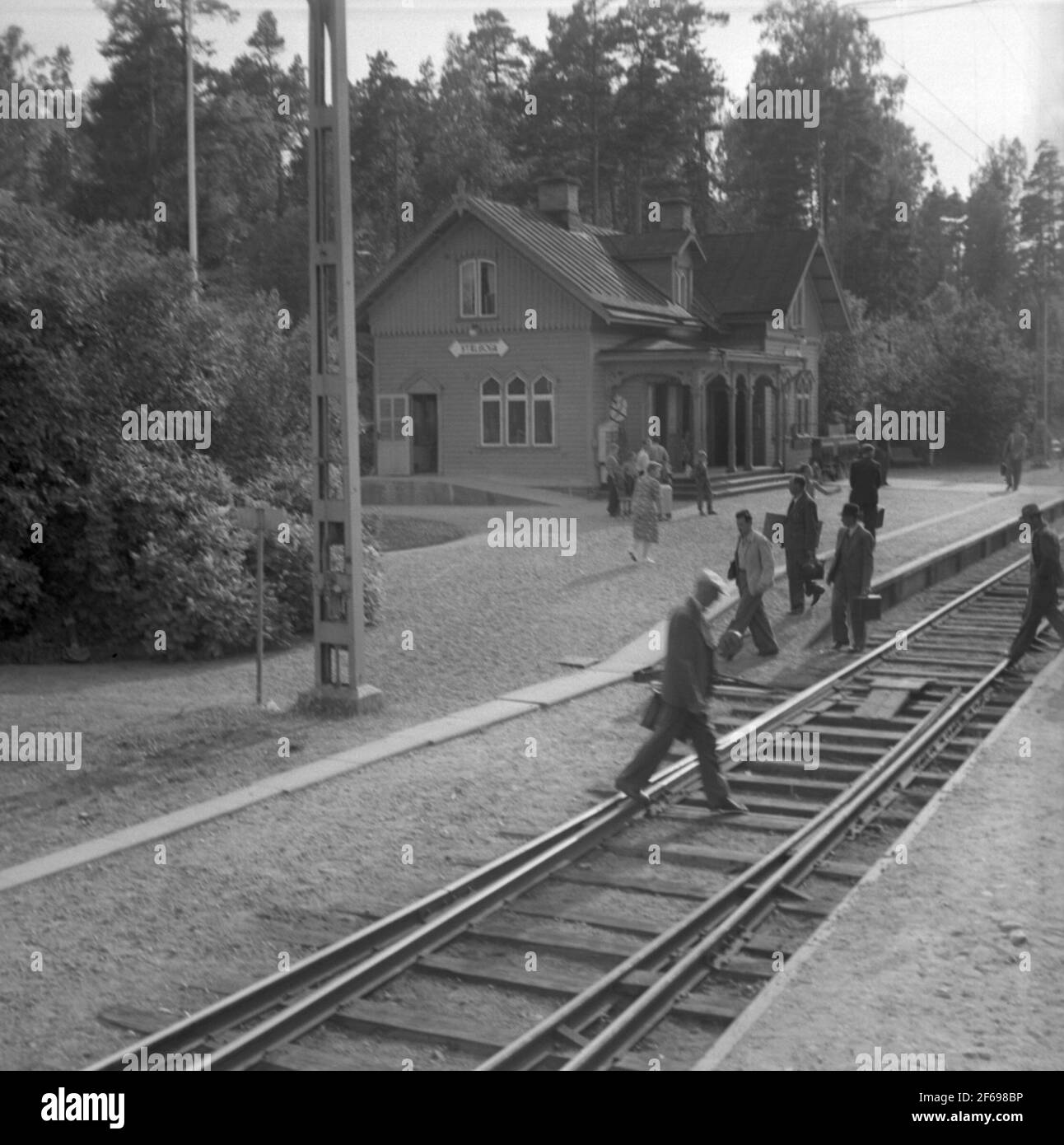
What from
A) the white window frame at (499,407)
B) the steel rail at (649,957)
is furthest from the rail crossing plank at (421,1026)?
the white window frame at (499,407)

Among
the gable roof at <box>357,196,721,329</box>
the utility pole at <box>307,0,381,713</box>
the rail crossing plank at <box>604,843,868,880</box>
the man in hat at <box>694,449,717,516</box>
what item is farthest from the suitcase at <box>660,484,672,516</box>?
the rail crossing plank at <box>604,843,868,880</box>

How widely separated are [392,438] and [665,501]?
1295 cm

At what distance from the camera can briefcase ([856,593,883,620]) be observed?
18688 millimetres

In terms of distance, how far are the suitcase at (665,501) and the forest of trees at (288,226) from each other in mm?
8012

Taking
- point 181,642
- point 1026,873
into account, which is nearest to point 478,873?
point 1026,873

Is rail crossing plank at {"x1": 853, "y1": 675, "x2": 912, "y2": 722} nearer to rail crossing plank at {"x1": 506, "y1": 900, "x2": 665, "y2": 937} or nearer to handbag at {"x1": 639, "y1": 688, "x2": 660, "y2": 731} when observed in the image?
handbag at {"x1": 639, "y1": 688, "x2": 660, "y2": 731}

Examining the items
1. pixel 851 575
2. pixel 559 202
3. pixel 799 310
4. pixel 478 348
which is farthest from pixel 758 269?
pixel 851 575

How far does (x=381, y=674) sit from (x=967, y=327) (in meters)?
46.2

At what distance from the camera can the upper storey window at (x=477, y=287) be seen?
40344 mm

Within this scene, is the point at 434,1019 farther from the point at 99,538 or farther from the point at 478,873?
the point at 99,538

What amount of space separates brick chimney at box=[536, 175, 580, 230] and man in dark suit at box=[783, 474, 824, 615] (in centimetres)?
2555

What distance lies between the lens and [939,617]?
21.8 m

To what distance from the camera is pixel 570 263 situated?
40188 millimetres

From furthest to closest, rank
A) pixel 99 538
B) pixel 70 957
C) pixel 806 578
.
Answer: pixel 806 578
pixel 99 538
pixel 70 957
